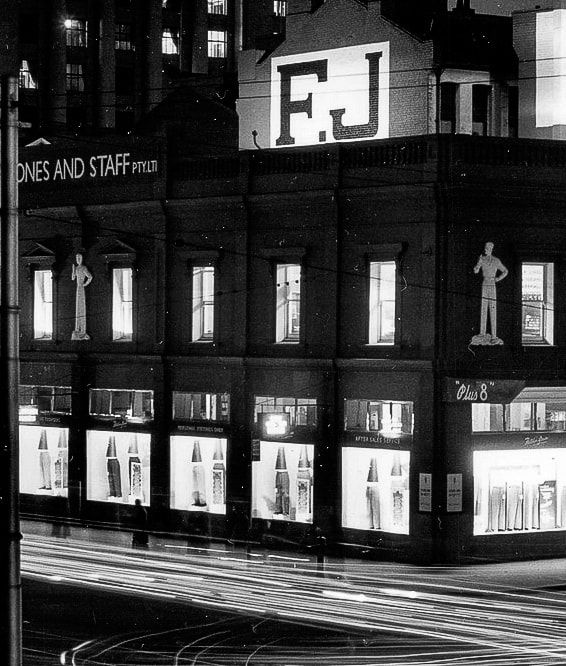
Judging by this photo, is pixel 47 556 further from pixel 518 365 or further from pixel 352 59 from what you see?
pixel 352 59

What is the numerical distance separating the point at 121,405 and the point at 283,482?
22.0ft

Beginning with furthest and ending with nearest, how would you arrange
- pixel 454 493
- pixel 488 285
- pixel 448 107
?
pixel 448 107
pixel 488 285
pixel 454 493

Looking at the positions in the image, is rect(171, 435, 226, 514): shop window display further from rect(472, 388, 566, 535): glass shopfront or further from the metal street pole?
the metal street pole

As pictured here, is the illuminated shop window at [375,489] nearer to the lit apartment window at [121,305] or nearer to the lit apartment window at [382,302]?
the lit apartment window at [382,302]

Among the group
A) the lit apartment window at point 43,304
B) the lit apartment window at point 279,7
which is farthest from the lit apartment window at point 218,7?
the lit apartment window at point 43,304

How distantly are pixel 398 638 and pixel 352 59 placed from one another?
19793mm

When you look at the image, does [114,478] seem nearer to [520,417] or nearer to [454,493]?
[454,493]

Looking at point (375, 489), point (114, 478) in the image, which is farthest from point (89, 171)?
point (375, 489)

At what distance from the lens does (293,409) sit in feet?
123

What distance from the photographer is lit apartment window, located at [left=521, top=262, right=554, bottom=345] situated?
116 ft

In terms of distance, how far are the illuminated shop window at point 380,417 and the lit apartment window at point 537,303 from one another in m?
3.50

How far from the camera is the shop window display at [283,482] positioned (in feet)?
121

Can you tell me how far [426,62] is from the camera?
122 ft

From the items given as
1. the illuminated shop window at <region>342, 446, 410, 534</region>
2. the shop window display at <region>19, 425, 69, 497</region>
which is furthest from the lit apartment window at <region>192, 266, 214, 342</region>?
the illuminated shop window at <region>342, 446, 410, 534</region>
